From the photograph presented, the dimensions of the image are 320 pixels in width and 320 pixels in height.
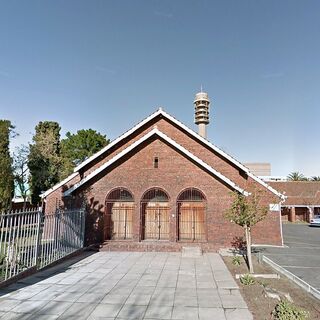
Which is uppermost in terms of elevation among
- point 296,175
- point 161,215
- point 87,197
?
point 296,175

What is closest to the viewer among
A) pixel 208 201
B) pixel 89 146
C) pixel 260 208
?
pixel 260 208

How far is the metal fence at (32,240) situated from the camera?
8.27 meters

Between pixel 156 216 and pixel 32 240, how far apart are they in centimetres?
891

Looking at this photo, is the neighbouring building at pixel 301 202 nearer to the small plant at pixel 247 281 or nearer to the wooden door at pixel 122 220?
the wooden door at pixel 122 220

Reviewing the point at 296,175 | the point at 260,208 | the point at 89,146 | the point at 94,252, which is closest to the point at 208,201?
the point at 260,208

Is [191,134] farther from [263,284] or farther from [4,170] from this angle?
[263,284]

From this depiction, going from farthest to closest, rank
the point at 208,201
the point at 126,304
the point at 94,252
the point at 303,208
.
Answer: the point at 303,208 < the point at 208,201 < the point at 94,252 < the point at 126,304

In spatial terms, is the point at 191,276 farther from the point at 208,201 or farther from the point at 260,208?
the point at 208,201

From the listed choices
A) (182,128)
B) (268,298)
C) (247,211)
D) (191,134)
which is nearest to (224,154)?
(191,134)

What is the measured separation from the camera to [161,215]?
17516 mm

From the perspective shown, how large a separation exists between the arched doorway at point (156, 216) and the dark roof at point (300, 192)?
30.0m

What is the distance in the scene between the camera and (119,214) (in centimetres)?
1752

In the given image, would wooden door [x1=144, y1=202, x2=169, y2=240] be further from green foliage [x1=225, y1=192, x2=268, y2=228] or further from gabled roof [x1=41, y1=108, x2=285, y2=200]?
green foliage [x1=225, y1=192, x2=268, y2=228]

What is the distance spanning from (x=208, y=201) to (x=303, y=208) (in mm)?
31521
